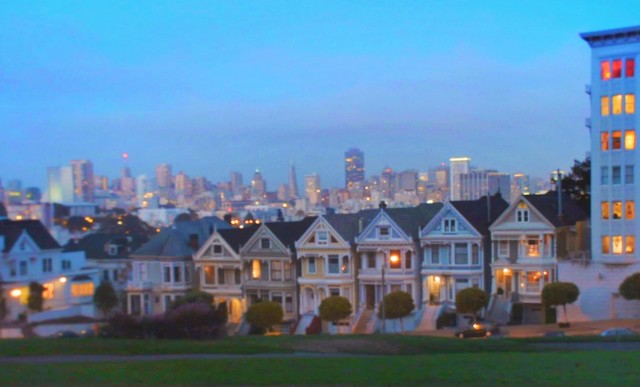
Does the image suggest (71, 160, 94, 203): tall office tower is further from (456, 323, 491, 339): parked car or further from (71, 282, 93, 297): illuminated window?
(456, 323, 491, 339): parked car

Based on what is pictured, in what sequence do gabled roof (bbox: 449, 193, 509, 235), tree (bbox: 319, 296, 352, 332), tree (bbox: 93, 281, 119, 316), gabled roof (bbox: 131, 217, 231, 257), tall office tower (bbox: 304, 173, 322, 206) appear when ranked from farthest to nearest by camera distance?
1. tall office tower (bbox: 304, 173, 322, 206)
2. gabled roof (bbox: 131, 217, 231, 257)
3. gabled roof (bbox: 449, 193, 509, 235)
4. tree (bbox: 319, 296, 352, 332)
5. tree (bbox: 93, 281, 119, 316)

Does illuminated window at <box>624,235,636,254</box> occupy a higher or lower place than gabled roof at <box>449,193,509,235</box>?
lower

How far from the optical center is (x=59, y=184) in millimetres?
32344

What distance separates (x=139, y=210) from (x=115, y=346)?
186 feet

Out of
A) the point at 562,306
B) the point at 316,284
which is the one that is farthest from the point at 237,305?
the point at 562,306

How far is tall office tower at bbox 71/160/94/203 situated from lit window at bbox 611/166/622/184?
98.2ft

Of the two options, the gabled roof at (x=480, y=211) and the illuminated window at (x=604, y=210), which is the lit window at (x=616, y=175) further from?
the gabled roof at (x=480, y=211)

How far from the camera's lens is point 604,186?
4741 centimetres

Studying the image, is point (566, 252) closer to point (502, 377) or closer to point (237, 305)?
point (237, 305)

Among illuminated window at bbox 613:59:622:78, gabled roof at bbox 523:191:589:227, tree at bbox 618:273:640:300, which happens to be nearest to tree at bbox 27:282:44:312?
gabled roof at bbox 523:191:589:227

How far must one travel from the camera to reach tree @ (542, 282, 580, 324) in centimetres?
4456

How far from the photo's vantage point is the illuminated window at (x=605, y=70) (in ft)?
154

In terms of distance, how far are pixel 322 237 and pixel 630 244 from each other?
19269 millimetres

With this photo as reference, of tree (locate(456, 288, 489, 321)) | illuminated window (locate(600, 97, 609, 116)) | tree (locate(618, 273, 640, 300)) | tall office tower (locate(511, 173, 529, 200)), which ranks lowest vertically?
tree (locate(456, 288, 489, 321))
